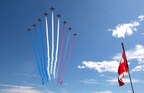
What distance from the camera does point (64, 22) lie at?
359 feet

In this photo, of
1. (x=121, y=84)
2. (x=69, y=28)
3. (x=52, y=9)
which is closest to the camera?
(x=121, y=84)

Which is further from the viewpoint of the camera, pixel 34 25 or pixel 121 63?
pixel 34 25

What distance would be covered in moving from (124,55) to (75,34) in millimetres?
65105

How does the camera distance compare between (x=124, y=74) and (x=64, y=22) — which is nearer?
(x=124, y=74)

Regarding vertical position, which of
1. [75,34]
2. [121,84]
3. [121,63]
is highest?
[75,34]

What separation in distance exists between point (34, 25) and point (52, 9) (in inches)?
508

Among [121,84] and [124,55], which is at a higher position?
[124,55]

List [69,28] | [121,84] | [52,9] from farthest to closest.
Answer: [69,28], [52,9], [121,84]

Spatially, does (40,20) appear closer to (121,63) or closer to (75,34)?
(75,34)

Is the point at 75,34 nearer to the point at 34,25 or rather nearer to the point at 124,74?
the point at 34,25

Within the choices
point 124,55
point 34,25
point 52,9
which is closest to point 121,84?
point 124,55

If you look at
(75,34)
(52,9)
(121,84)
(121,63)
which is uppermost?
(52,9)

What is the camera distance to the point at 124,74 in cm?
4975

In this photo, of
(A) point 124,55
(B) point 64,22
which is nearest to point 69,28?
(B) point 64,22
